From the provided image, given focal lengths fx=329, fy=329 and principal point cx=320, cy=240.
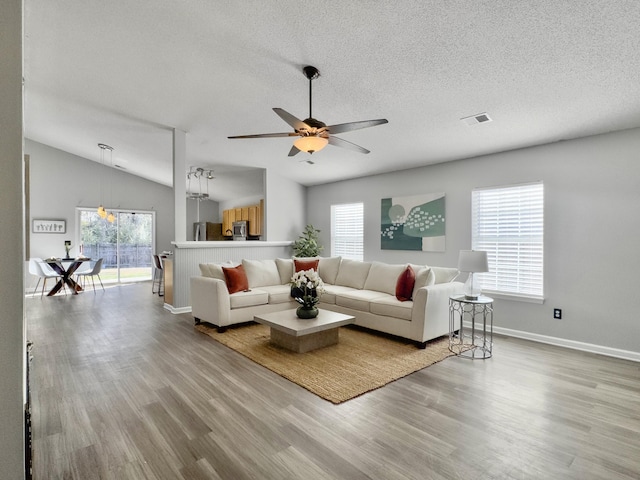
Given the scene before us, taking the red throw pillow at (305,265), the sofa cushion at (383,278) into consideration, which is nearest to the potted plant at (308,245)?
the red throw pillow at (305,265)

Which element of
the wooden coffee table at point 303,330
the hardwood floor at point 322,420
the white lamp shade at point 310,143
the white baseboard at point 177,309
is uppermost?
the white lamp shade at point 310,143

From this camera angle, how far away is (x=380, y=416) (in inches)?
94.2

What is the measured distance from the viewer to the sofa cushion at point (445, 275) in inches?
173

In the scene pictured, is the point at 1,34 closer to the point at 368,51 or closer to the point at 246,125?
the point at 368,51

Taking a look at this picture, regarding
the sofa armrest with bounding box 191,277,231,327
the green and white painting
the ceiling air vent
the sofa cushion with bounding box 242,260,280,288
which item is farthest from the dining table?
the ceiling air vent

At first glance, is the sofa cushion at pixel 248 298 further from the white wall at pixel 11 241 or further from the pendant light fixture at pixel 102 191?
the pendant light fixture at pixel 102 191

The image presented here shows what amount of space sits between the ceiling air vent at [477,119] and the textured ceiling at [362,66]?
82 millimetres

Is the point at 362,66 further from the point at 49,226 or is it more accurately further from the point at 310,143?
the point at 49,226

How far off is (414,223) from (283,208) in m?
3.08

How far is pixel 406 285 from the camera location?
4.23m

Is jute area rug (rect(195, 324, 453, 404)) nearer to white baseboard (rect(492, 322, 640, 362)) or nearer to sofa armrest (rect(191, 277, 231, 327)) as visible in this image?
sofa armrest (rect(191, 277, 231, 327))

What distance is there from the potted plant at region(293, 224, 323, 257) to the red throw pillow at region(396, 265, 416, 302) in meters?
3.13

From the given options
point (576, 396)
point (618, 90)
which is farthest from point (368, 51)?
point (576, 396)

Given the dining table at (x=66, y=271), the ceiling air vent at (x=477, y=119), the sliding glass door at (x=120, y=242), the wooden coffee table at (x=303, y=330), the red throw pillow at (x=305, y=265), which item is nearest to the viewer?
the wooden coffee table at (x=303, y=330)
